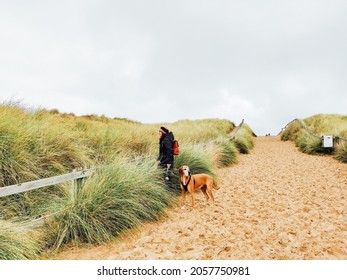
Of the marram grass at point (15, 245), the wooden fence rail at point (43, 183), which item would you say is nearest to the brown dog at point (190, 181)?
the wooden fence rail at point (43, 183)

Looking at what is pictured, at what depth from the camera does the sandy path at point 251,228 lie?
478 centimetres

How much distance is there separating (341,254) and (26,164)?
221 inches

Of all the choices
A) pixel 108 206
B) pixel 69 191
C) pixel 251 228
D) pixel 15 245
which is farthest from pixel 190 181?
pixel 15 245

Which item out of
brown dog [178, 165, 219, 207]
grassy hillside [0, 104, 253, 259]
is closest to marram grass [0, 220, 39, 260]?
grassy hillside [0, 104, 253, 259]

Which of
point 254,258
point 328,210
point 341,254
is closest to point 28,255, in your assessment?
point 254,258

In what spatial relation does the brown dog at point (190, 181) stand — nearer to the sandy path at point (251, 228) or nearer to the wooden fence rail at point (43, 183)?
the sandy path at point (251, 228)

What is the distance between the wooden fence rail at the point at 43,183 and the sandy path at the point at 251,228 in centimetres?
122

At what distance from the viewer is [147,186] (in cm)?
655

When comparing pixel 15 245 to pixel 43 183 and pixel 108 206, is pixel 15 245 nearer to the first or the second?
pixel 43 183

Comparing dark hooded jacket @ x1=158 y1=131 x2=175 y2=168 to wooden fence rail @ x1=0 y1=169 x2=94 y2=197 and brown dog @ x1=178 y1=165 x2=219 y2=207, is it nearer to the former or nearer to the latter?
brown dog @ x1=178 y1=165 x2=219 y2=207

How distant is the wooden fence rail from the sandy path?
4.01 feet

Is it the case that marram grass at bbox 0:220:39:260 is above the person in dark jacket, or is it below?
below

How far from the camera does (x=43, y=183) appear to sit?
5535 mm

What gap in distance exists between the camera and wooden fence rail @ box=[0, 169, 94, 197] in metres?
4.94
